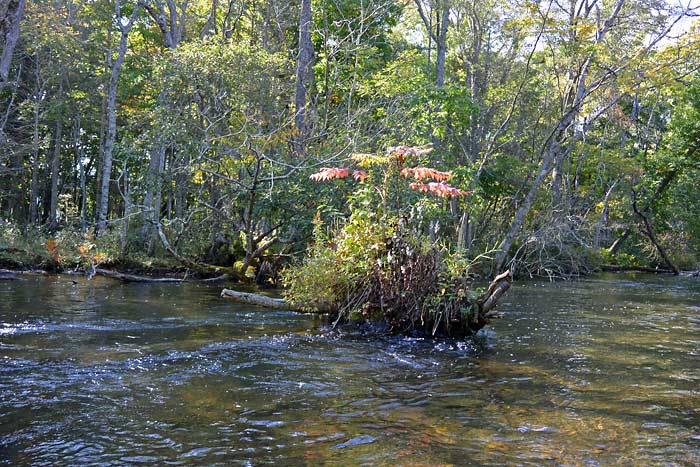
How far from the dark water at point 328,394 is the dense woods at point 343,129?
5.66 ft

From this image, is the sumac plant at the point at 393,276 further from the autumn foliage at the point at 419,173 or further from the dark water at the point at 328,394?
the dark water at the point at 328,394

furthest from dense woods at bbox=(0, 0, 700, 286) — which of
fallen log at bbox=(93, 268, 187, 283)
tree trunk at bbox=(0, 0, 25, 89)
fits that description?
fallen log at bbox=(93, 268, 187, 283)

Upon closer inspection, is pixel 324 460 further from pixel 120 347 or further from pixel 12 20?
pixel 12 20

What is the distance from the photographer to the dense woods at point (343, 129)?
1410 cm

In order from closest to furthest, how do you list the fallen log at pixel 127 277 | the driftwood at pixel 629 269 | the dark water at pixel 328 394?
1. the dark water at pixel 328 394
2. the fallen log at pixel 127 277
3. the driftwood at pixel 629 269

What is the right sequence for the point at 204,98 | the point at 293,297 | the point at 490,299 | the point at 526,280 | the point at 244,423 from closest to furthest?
the point at 244,423, the point at 490,299, the point at 293,297, the point at 204,98, the point at 526,280

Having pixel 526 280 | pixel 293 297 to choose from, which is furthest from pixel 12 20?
pixel 526 280

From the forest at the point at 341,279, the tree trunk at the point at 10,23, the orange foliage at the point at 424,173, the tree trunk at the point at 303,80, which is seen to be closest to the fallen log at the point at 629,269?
the forest at the point at 341,279

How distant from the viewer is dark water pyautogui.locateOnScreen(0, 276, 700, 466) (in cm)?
464

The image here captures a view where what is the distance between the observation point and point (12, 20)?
845 centimetres

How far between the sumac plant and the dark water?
1.25 ft

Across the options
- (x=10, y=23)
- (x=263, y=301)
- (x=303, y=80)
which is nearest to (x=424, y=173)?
(x=263, y=301)

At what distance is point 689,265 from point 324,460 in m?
33.6

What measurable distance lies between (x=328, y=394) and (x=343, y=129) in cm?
1283
